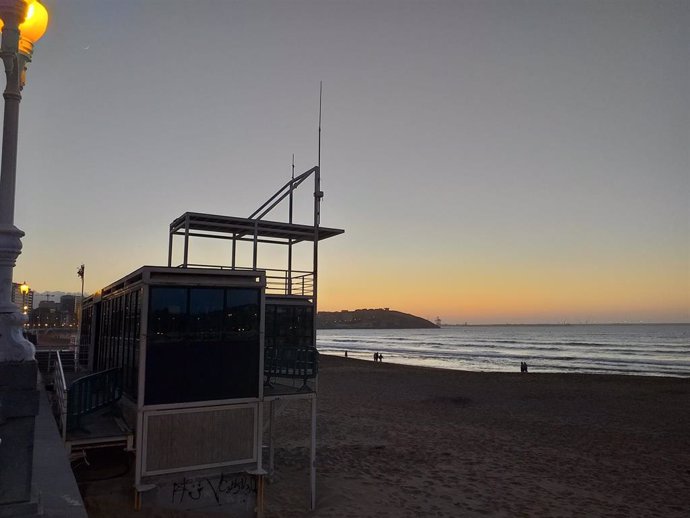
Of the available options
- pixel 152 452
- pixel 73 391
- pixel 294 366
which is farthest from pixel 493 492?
pixel 73 391

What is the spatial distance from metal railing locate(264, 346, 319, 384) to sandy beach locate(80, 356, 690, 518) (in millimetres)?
3332

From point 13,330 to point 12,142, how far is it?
1943 millimetres

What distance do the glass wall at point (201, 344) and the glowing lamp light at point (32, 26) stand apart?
606cm

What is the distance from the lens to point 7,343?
16.9 ft

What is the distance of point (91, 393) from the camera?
38.5ft

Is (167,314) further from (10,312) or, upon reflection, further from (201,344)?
(10,312)

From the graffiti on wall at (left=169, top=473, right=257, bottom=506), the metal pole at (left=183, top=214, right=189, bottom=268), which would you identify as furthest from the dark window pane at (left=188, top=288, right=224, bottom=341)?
the metal pole at (left=183, top=214, right=189, bottom=268)

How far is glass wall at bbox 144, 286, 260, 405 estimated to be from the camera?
10969 millimetres

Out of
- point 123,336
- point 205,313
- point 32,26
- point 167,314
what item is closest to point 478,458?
point 205,313

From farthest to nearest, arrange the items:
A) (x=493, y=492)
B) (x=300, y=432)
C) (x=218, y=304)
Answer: (x=300, y=432), (x=493, y=492), (x=218, y=304)

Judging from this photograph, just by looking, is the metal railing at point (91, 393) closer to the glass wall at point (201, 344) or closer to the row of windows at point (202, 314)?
the glass wall at point (201, 344)


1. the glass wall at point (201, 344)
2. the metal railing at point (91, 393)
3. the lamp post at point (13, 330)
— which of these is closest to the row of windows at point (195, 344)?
the glass wall at point (201, 344)

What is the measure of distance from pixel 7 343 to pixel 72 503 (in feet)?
7.52

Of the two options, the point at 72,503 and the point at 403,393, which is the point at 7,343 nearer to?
the point at 72,503
